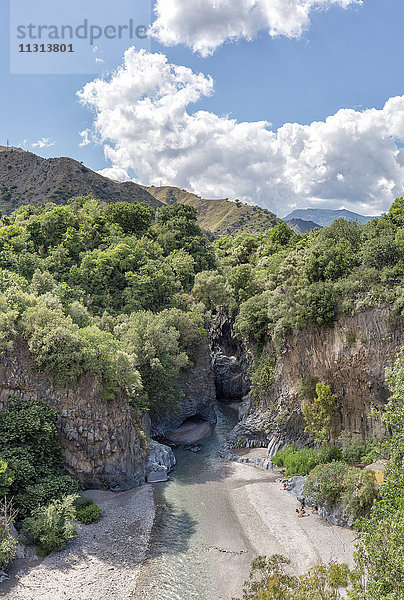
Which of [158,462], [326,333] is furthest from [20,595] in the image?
[326,333]

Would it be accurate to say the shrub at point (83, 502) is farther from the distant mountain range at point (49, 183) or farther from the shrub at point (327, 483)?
the distant mountain range at point (49, 183)

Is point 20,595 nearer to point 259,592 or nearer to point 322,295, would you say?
point 259,592

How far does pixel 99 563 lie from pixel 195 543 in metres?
4.90

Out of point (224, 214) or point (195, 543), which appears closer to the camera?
point (195, 543)

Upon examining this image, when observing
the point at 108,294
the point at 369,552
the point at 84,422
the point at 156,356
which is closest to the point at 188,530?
the point at 84,422

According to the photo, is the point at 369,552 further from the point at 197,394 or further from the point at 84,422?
the point at 197,394

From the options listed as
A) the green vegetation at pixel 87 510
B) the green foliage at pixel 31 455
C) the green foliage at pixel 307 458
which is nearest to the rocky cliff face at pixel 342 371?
the green foliage at pixel 307 458

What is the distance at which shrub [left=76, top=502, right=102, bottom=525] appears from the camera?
69.4 feet

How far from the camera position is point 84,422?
2439 cm

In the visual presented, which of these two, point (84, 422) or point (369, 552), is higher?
point (369, 552)

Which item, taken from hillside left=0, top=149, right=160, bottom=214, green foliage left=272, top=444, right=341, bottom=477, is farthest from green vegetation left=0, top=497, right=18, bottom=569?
hillside left=0, top=149, right=160, bottom=214

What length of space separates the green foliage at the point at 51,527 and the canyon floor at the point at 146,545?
0.48 meters

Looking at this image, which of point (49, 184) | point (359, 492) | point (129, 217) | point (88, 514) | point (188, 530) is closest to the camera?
point (359, 492)

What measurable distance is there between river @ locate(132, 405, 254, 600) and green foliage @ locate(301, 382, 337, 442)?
23.3 ft
